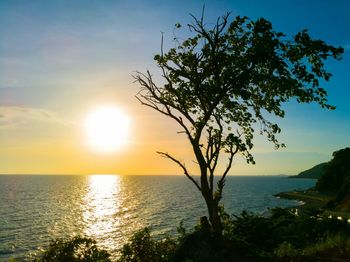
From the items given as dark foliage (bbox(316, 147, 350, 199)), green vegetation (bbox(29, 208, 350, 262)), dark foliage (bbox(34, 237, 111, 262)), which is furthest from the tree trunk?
dark foliage (bbox(316, 147, 350, 199))

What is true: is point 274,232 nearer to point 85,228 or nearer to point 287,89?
point 287,89

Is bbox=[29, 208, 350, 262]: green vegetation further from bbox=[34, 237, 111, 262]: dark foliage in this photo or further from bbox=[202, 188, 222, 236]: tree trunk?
bbox=[202, 188, 222, 236]: tree trunk

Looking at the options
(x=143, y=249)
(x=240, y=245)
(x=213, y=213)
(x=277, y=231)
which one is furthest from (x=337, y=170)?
(x=213, y=213)

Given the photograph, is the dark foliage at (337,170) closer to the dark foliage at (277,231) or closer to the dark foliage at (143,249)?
the dark foliage at (277,231)

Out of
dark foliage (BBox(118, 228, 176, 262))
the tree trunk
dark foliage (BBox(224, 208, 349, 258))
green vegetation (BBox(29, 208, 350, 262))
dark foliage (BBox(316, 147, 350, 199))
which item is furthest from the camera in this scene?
dark foliage (BBox(316, 147, 350, 199))

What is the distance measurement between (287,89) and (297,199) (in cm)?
13064

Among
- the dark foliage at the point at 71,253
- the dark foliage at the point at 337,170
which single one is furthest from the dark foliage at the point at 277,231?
the dark foliage at the point at 337,170

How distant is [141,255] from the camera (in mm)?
21391

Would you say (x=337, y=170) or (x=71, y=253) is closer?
(x=71, y=253)

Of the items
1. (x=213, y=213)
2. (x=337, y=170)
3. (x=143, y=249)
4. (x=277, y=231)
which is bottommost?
(x=143, y=249)

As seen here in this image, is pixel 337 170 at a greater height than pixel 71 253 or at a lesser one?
greater

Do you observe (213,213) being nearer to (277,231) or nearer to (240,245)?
(240,245)

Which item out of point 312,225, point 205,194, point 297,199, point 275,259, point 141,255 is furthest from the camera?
point 297,199

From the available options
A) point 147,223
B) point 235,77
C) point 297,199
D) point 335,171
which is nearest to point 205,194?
point 235,77
